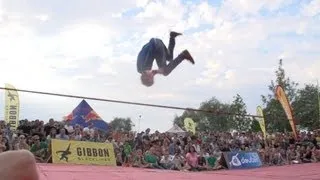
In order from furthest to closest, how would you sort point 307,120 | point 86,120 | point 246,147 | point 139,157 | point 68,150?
point 307,120
point 246,147
point 86,120
point 139,157
point 68,150

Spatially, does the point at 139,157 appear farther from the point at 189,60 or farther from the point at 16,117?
the point at 189,60

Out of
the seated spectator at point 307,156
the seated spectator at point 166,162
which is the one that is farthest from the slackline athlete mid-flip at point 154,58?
the seated spectator at point 307,156

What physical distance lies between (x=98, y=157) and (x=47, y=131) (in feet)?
3.55

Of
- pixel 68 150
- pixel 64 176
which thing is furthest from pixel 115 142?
pixel 64 176

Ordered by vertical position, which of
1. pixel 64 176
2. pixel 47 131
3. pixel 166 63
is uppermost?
pixel 166 63

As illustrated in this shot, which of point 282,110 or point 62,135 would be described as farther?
point 282,110

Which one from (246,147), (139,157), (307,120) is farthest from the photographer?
(307,120)

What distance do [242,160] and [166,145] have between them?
2429 millimetres

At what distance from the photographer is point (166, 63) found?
5.91 meters

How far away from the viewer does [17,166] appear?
1.24 metres

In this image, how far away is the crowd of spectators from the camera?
29.4 ft

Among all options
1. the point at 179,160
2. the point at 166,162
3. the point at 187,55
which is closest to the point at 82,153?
the point at 166,162

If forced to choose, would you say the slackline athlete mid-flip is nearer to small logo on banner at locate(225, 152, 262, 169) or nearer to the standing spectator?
the standing spectator

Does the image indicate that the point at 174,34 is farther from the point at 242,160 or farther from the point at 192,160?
the point at 242,160
